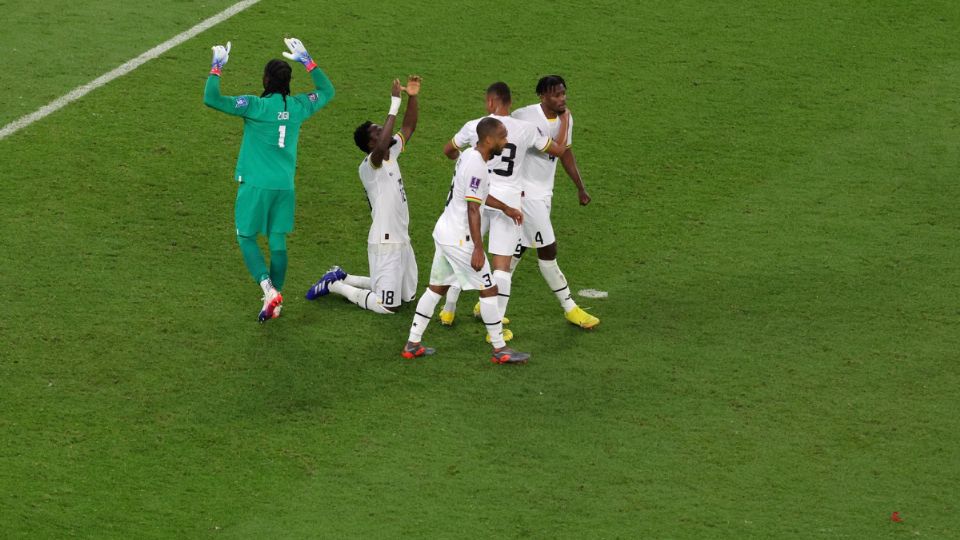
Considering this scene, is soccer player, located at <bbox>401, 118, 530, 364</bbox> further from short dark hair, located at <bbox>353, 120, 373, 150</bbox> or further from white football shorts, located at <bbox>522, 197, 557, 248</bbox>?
short dark hair, located at <bbox>353, 120, 373, 150</bbox>

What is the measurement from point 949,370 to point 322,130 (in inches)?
270

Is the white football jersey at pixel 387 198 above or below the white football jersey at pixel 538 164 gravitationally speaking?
below

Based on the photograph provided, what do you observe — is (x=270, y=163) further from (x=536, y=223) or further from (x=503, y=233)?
(x=536, y=223)

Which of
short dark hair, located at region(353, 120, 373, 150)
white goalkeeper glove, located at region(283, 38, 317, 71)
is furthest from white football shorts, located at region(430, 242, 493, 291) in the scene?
white goalkeeper glove, located at region(283, 38, 317, 71)

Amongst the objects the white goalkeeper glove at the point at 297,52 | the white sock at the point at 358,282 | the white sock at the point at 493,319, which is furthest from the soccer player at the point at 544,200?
the white goalkeeper glove at the point at 297,52

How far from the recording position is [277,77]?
11.5m

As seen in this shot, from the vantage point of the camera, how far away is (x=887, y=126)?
15469 millimetres

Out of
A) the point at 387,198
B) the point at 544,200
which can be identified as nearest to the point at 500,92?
the point at 544,200

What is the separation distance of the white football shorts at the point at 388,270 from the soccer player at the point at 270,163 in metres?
0.75

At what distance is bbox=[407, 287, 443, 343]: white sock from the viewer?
11164mm

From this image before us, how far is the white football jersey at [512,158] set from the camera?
11.4 m

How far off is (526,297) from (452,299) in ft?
3.03

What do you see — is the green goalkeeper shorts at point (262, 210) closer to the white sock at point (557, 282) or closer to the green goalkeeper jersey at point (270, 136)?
the green goalkeeper jersey at point (270, 136)

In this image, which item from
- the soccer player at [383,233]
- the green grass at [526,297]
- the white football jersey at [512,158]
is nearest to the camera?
the green grass at [526,297]
